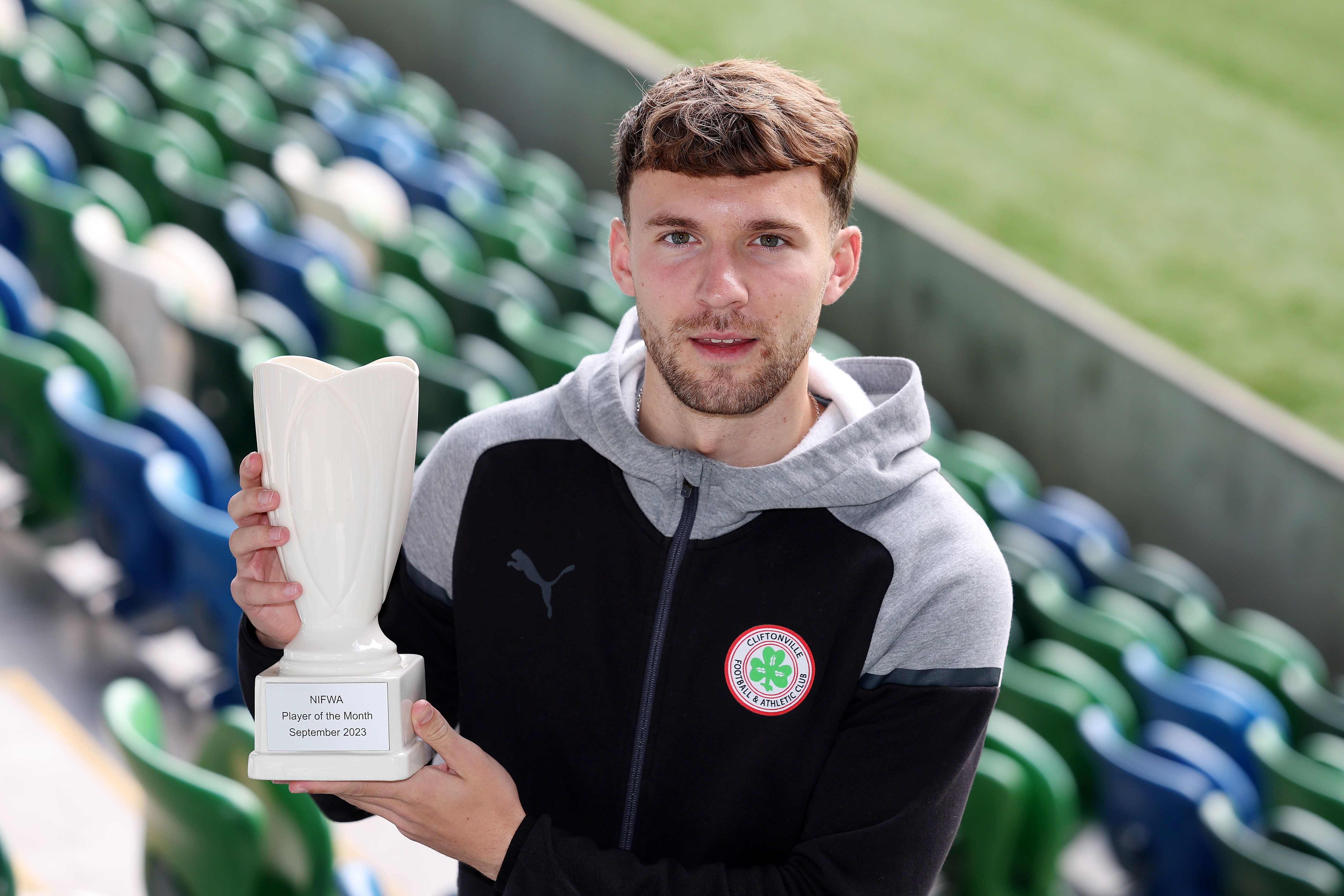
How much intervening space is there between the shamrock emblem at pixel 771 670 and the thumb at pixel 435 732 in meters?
0.26

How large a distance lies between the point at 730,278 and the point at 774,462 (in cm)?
19

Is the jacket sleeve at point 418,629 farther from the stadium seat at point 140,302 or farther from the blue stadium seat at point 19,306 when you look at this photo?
the blue stadium seat at point 19,306

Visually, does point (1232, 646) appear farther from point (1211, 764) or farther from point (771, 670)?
point (771, 670)

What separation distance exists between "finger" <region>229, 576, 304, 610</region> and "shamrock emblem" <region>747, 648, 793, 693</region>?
1.32 feet

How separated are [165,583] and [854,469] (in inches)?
78.9

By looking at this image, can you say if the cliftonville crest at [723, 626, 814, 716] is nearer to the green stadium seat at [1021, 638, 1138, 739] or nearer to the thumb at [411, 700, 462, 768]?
the thumb at [411, 700, 462, 768]

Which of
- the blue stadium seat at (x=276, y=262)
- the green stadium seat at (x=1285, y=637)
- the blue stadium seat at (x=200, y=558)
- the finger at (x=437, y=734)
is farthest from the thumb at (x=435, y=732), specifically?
the green stadium seat at (x=1285, y=637)

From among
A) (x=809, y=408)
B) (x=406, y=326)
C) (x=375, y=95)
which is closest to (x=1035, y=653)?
(x=406, y=326)

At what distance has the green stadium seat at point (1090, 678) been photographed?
301cm

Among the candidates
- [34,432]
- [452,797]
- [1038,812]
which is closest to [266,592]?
[452,797]

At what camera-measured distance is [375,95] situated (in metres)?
6.06

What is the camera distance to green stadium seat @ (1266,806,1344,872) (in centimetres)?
260

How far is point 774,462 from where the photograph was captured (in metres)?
1.22

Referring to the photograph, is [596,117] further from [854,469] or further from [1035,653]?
[854,469]
